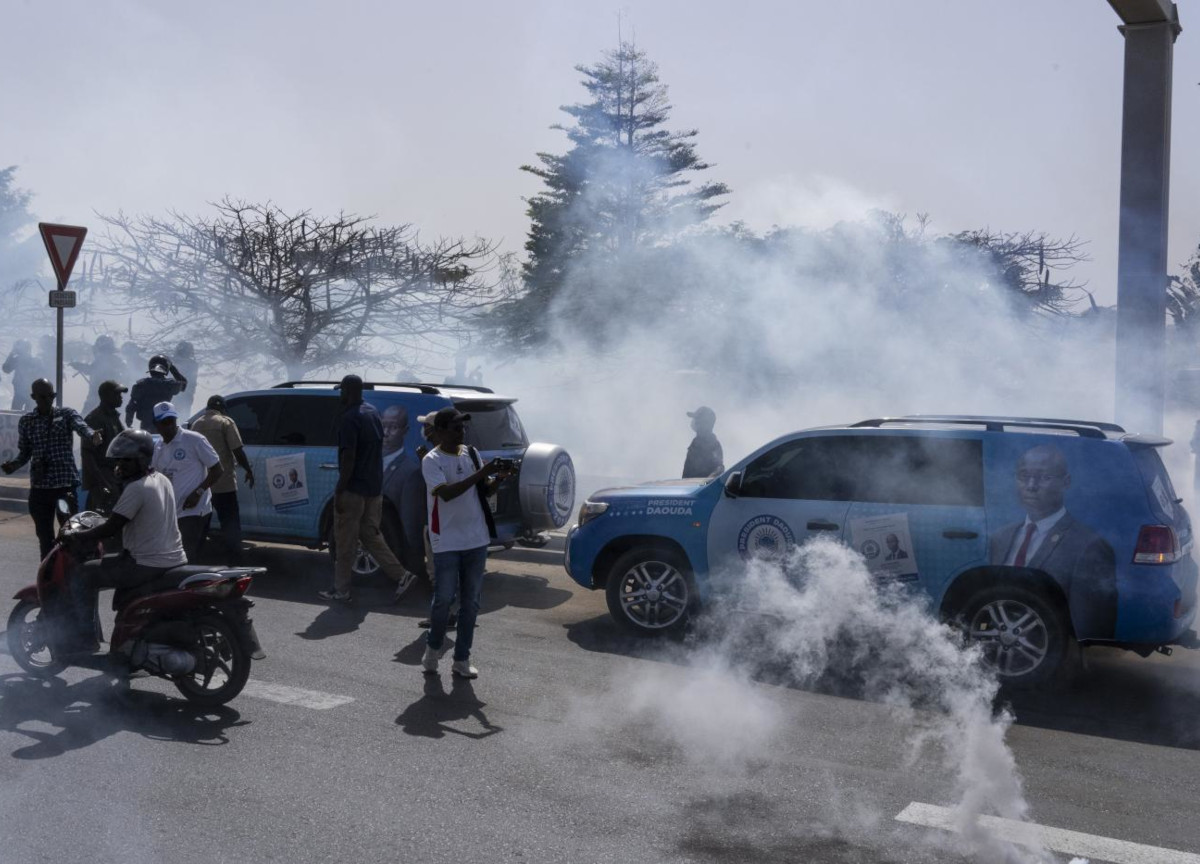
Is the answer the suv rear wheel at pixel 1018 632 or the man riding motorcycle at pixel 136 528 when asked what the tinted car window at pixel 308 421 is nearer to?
the man riding motorcycle at pixel 136 528

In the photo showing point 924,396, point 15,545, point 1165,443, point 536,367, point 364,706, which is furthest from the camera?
point 536,367

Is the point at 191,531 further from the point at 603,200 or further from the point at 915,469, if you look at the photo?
the point at 603,200

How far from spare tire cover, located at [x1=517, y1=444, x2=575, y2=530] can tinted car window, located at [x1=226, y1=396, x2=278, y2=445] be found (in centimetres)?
242

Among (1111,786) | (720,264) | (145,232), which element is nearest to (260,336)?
(145,232)

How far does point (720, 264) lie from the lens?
20359 millimetres

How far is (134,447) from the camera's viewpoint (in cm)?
611

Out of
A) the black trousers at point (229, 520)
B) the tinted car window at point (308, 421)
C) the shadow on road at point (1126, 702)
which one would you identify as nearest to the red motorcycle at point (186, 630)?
the black trousers at point (229, 520)

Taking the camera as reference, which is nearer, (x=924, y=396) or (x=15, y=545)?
(x=15, y=545)

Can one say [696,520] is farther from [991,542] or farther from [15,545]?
[15,545]

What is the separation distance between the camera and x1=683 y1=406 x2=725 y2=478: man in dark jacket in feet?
35.2

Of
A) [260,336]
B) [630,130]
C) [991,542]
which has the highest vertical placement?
[630,130]

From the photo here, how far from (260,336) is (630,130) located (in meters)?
12.1

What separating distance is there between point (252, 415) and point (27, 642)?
4.17 meters

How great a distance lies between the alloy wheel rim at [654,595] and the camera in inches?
312
